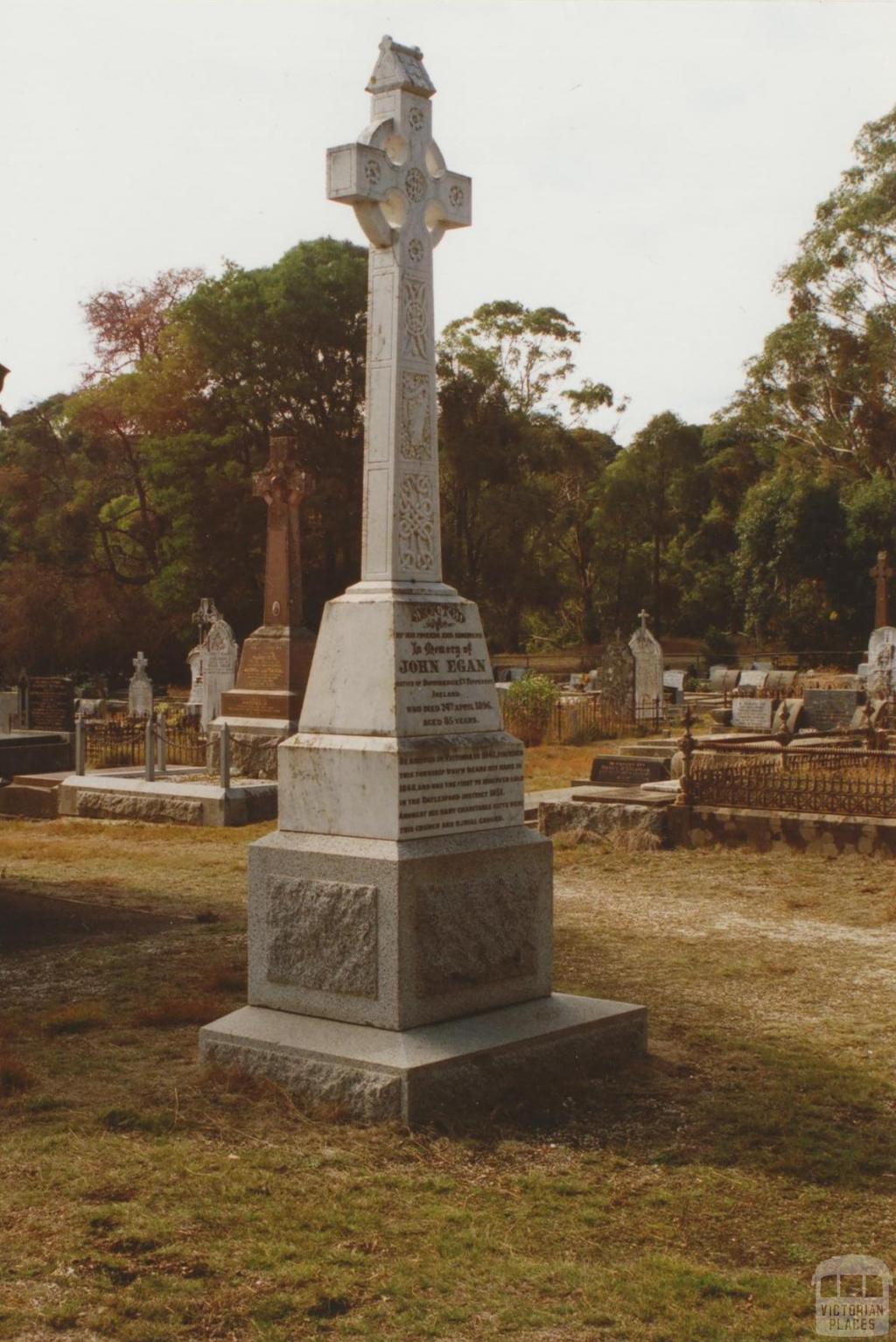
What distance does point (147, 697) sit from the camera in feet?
92.7

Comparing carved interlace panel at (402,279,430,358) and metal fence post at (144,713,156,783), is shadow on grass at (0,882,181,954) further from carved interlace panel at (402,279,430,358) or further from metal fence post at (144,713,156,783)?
metal fence post at (144,713,156,783)

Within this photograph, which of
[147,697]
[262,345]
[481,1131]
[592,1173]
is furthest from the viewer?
[262,345]

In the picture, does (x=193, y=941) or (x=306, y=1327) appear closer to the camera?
(x=306, y=1327)

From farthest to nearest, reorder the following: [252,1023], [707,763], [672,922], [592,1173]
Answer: [707,763], [672,922], [252,1023], [592,1173]

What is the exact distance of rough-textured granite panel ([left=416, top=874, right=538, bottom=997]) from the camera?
5414mm

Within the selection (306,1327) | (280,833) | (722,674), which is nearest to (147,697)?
(722,674)

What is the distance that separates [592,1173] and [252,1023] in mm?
1613

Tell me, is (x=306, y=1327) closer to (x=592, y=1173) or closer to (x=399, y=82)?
(x=592, y=1173)

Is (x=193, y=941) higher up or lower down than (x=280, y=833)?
lower down

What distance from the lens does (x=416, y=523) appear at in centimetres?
585

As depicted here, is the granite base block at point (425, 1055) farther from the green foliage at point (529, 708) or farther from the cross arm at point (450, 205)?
the green foliage at point (529, 708)

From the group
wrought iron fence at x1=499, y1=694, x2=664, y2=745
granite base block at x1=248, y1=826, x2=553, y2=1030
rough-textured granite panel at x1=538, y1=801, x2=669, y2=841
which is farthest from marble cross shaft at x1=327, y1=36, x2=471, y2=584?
wrought iron fence at x1=499, y1=694, x2=664, y2=745

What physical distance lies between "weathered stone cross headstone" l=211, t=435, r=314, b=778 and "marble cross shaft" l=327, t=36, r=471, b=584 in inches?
475

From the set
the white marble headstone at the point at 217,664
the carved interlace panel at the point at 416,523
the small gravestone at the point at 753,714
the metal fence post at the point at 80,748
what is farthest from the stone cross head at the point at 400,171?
the white marble headstone at the point at 217,664
